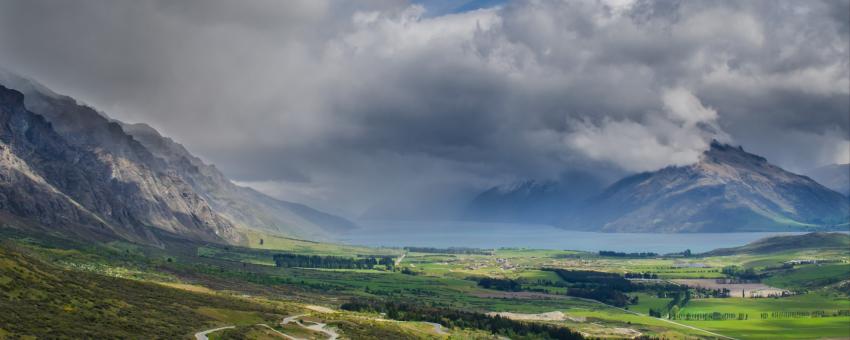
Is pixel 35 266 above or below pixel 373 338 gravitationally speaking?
above

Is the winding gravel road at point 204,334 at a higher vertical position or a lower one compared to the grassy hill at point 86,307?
lower

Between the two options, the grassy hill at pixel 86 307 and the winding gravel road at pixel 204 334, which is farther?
the winding gravel road at pixel 204 334

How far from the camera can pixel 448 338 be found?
557 feet

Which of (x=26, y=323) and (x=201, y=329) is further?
(x=201, y=329)

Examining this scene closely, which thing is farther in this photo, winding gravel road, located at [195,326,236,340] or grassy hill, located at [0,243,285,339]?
winding gravel road, located at [195,326,236,340]

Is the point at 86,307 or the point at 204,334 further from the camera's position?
the point at 204,334

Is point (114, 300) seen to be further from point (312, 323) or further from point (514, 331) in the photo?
point (514, 331)

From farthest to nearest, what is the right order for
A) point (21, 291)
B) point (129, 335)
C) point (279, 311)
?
point (279, 311) < point (21, 291) < point (129, 335)

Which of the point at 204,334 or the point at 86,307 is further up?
the point at 86,307

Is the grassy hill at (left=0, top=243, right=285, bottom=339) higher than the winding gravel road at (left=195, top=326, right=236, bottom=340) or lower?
higher

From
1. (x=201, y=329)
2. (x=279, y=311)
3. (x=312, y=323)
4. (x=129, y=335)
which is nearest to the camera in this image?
(x=129, y=335)

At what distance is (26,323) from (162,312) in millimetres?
39082

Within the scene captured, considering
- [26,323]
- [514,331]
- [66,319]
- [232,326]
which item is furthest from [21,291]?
[514,331]

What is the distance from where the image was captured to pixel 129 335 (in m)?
106
